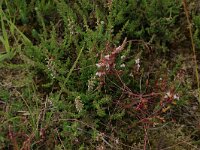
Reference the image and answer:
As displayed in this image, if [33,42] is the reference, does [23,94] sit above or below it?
below

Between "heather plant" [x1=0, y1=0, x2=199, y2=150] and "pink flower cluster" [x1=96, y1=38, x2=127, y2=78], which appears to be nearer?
"pink flower cluster" [x1=96, y1=38, x2=127, y2=78]

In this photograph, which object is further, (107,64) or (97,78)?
(97,78)

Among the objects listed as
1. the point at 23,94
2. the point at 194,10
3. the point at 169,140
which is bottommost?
the point at 169,140

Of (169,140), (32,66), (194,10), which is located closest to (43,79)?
(32,66)

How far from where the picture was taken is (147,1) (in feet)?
9.80

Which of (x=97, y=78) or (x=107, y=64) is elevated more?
(x=107, y=64)

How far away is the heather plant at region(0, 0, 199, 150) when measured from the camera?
99.0 inches

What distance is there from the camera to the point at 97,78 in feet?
8.27

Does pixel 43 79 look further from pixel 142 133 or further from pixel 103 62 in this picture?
pixel 142 133

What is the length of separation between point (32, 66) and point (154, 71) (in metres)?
0.89

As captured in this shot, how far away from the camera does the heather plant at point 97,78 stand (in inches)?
99.0

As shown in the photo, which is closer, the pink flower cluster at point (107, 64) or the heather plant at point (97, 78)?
the pink flower cluster at point (107, 64)

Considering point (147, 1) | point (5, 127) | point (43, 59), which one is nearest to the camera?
point (5, 127)

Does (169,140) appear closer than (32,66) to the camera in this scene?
Yes
